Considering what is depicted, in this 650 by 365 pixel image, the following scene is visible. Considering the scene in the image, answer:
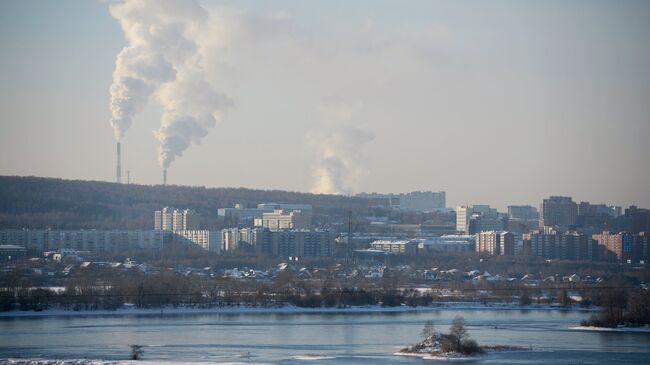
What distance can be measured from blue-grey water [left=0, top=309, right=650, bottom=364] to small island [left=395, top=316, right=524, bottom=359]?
0.36 m

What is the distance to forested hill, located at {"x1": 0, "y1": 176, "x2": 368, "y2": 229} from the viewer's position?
59906 mm

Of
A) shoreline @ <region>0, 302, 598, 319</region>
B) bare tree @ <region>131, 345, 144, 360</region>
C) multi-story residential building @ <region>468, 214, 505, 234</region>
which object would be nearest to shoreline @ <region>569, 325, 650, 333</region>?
shoreline @ <region>0, 302, 598, 319</region>

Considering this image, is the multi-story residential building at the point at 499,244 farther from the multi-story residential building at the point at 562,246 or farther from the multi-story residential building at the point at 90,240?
the multi-story residential building at the point at 90,240

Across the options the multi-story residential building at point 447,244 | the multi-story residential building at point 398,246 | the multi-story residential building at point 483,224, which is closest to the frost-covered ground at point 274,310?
the multi-story residential building at point 398,246

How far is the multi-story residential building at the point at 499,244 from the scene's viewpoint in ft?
197

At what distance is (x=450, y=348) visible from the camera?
20.5m

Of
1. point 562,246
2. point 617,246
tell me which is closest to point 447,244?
point 562,246

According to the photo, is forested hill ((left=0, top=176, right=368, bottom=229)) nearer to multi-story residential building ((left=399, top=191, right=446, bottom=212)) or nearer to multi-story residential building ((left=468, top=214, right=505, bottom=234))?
multi-story residential building ((left=468, top=214, right=505, bottom=234))

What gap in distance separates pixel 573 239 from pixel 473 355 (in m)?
41.2

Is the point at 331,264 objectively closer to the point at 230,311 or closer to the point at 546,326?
the point at 230,311

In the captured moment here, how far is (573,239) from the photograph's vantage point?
6034cm

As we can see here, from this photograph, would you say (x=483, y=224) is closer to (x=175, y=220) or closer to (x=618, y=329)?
(x=175, y=220)

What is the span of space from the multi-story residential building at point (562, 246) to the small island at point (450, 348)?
39.1 m

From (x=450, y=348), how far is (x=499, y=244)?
4053 centimetres
